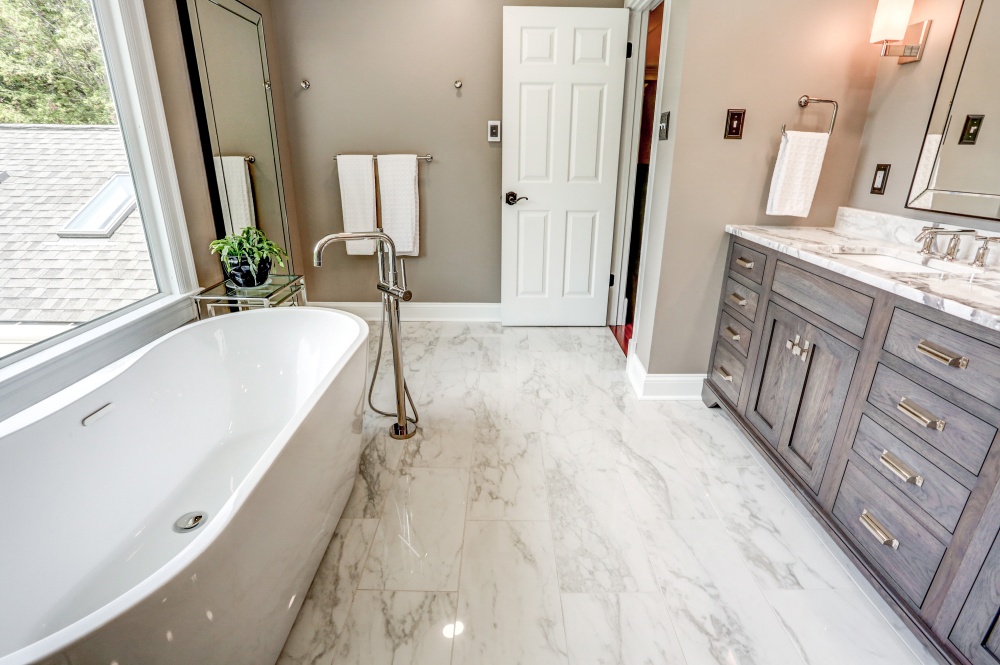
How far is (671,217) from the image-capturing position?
7.34 feet

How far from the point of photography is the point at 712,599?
1412 millimetres

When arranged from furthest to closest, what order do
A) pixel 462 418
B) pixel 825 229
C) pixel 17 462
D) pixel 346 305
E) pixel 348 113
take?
pixel 346 305, pixel 348 113, pixel 462 418, pixel 825 229, pixel 17 462

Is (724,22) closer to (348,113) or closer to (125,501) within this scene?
(348,113)

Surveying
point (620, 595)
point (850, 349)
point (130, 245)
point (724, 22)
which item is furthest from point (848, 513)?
point (130, 245)

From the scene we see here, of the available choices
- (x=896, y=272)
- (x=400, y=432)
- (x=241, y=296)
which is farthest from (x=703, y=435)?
(x=241, y=296)

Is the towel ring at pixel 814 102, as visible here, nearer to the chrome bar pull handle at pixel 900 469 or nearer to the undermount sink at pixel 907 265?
the undermount sink at pixel 907 265

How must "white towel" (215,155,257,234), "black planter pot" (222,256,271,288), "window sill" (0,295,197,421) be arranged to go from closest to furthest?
"window sill" (0,295,197,421), "black planter pot" (222,256,271,288), "white towel" (215,155,257,234)

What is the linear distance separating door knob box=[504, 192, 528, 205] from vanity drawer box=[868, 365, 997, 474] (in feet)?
7.53

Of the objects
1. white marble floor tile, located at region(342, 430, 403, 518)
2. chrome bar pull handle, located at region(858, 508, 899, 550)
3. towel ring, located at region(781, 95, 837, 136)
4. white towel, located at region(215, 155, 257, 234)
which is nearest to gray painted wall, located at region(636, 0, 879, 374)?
towel ring, located at region(781, 95, 837, 136)

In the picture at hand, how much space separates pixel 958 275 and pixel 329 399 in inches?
74.5

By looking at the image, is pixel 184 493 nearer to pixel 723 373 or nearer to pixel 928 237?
pixel 723 373

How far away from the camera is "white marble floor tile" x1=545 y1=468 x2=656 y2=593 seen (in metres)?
1.48

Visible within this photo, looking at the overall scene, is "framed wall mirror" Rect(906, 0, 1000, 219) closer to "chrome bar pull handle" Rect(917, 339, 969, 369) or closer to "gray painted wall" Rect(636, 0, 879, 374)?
"gray painted wall" Rect(636, 0, 879, 374)

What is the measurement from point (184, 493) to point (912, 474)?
7.06ft
